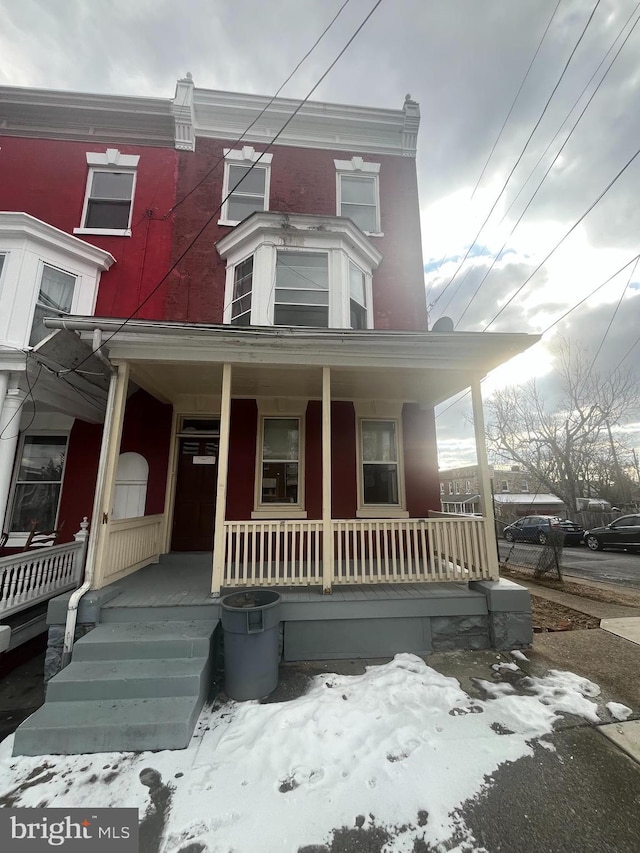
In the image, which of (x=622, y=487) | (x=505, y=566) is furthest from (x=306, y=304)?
(x=622, y=487)

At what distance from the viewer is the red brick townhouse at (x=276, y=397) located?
419 cm

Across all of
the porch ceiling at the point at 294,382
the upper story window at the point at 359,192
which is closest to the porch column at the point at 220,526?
the porch ceiling at the point at 294,382

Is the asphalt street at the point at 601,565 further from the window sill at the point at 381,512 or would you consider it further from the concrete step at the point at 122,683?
the concrete step at the point at 122,683

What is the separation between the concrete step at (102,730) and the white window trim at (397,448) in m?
4.07

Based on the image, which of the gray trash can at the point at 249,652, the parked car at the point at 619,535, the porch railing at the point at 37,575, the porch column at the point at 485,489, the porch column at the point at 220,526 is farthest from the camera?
the parked car at the point at 619,535

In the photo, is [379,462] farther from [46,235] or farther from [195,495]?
[46,235]

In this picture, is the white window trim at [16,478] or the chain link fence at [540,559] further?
the chain link fence at [540,559]

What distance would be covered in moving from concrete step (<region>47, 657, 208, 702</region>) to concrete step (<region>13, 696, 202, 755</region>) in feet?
0.42

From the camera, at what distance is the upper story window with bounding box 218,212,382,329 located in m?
6.41

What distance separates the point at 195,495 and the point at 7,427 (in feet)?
9.33

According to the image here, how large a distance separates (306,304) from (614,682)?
6.43m

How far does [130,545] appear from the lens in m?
5.00

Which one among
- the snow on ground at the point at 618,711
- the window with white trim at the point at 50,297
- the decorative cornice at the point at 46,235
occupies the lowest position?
the snow on ground at the point at 618,711

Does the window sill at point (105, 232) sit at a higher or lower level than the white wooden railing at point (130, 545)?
higher
